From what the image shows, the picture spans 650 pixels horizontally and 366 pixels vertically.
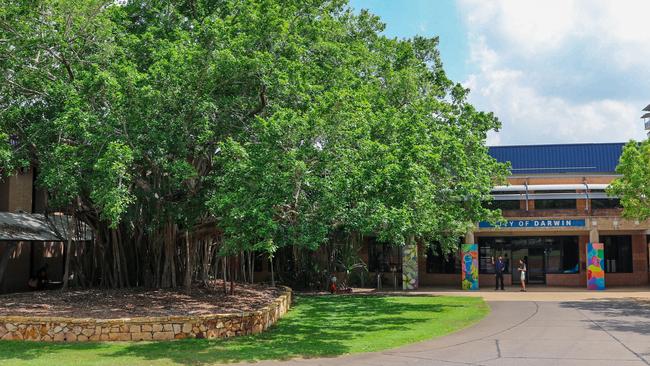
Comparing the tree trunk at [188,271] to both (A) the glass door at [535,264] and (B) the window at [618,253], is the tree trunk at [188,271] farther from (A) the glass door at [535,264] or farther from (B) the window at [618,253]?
(B) the window at [618,253]

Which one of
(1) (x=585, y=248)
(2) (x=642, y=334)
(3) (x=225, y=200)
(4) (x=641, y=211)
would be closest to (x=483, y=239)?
(1) (x=585, y=248)

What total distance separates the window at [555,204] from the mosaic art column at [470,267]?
447cm

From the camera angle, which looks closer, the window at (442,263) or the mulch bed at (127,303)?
the mulch bed at (127,303)

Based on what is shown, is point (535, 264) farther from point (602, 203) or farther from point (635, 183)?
point (635, 183)

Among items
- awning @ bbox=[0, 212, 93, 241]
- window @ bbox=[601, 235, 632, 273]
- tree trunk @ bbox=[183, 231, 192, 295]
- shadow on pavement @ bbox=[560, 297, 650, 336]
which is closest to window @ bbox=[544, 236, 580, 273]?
window @ bbox=[601, 235, 632, 273]

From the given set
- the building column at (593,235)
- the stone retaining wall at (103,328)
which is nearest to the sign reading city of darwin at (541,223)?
the building column at (593,235)

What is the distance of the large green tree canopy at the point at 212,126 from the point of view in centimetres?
1330

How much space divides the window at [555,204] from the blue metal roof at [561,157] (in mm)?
3842

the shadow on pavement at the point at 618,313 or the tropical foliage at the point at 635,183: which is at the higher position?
the tropical foliage at the point at 635,183

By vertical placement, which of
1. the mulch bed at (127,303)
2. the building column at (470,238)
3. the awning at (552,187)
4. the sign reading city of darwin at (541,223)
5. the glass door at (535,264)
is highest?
the awning at (552,187)

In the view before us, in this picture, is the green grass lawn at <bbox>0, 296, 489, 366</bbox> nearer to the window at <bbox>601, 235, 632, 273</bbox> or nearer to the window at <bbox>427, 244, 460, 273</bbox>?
the window at <bbox>427, 244, 460, 273</bbox>

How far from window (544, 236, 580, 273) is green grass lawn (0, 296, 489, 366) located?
480 inches

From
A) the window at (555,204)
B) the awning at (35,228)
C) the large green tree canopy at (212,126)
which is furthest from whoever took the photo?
the window at (555,204)

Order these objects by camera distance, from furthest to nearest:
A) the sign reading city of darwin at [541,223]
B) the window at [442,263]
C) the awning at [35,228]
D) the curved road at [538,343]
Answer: the window at [442,263]
the sign reading city of darwin at [541,223]
the awning at [35,228]
the curved road at [538,343]
